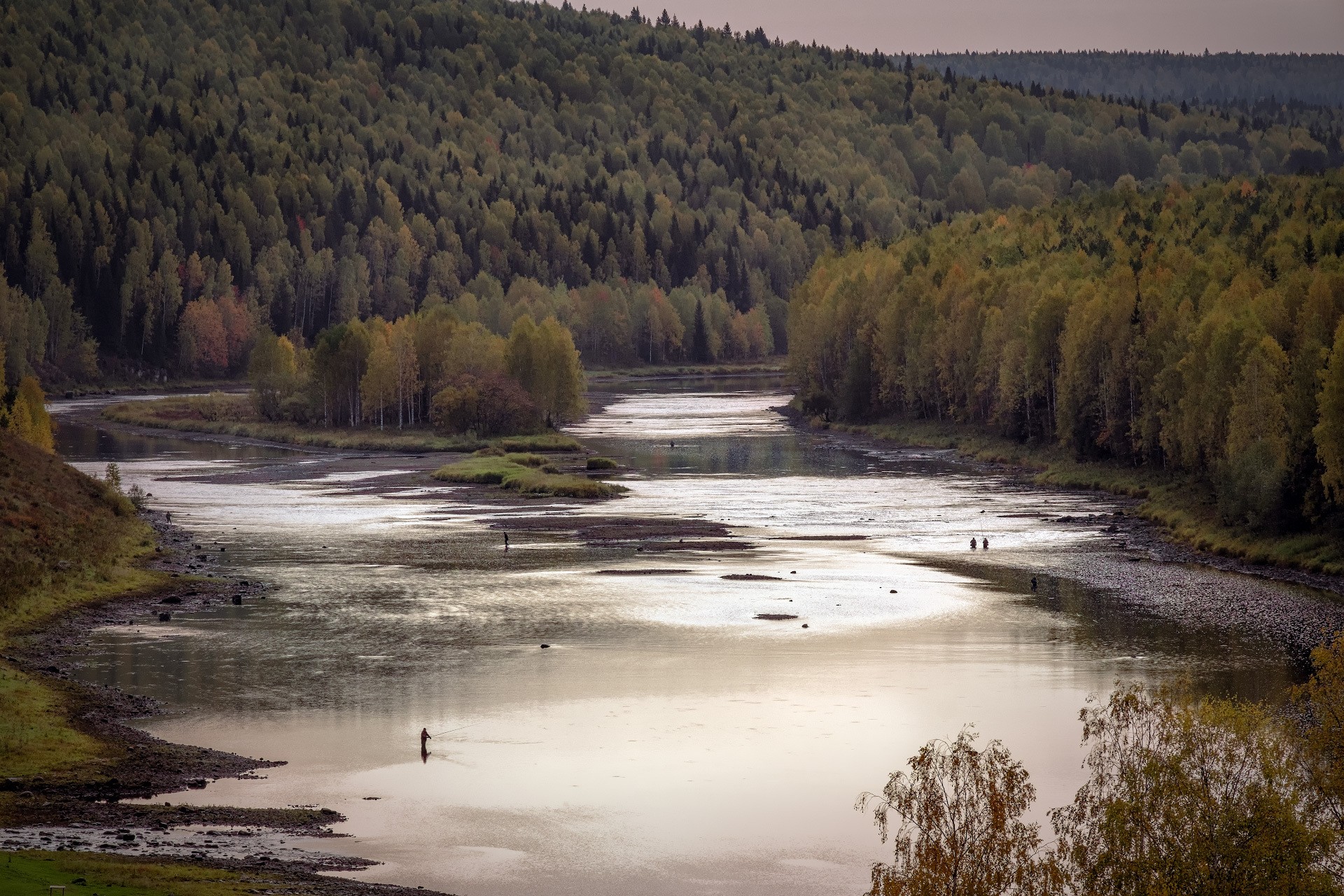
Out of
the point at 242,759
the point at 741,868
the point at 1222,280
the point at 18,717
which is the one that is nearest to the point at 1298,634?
the point at 741,868

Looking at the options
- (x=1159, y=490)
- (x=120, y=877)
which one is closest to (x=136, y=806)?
(x=120, y=877)

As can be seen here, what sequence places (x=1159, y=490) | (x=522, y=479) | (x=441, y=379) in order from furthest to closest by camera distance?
1. (x=441, y=379)
2. (x=522, y=479)
3. (x=1159, y=490)

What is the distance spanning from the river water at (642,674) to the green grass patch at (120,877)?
405 centimetres

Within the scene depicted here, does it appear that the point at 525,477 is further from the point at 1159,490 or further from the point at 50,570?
the point at 50,570

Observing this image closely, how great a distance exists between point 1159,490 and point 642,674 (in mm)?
54445

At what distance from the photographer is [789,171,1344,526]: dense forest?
86500 millimetres

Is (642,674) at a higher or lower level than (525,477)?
lower

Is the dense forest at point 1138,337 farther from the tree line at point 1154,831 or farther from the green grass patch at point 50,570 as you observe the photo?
the green grass patch at point 50,570

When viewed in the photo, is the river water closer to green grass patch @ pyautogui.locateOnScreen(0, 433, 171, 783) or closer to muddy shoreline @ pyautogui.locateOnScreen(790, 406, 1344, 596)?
muddy shoreline @ pyautogui.locateOnScreen(790, 406, 1344, 596)

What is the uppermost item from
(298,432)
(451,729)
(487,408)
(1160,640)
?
(487,408)

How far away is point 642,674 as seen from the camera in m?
58.7

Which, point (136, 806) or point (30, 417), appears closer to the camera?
point (136, 806)

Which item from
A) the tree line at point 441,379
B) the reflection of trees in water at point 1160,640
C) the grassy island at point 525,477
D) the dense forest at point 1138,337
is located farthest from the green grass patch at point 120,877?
the tree line at point 441,379

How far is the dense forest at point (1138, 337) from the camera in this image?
86.5m
